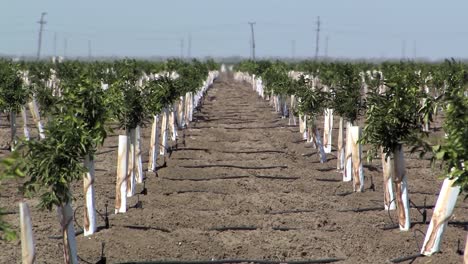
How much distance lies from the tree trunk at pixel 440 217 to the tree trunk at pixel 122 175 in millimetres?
5168

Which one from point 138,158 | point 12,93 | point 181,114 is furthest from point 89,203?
point 181,114

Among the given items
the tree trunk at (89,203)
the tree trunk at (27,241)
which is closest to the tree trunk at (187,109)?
the tree trunk at (89,203)

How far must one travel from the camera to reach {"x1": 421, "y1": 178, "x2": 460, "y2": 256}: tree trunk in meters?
10.2

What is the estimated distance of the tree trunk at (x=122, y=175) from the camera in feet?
42.2

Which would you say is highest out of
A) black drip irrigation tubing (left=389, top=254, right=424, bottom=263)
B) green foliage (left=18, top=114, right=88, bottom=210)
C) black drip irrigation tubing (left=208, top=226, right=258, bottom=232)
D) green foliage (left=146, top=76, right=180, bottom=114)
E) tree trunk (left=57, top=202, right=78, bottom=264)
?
green foliage (left=146, top=76, right=180, bottom=114)

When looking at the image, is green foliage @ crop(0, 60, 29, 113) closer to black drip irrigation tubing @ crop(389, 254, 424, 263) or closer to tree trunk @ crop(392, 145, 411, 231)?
tree trunk @ crop(392, 145, 411, 231)

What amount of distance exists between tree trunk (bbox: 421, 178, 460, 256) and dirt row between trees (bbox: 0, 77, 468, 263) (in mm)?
178

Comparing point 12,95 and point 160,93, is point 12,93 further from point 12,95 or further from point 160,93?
point 160,93

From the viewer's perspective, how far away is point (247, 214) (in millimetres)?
13688

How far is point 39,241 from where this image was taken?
11500 mm

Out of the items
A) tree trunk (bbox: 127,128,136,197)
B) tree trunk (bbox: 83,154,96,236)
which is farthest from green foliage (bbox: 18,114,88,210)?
tree trunk (bbox: 127,128,136,197)

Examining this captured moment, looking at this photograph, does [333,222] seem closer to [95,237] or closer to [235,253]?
[235,253]

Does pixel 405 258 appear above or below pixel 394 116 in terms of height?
below

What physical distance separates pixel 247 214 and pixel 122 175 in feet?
7.73
